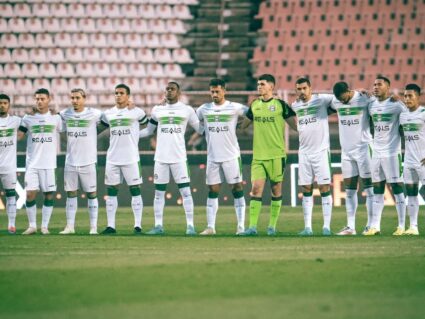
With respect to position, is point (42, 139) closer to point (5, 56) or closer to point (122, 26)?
point (5, 56)

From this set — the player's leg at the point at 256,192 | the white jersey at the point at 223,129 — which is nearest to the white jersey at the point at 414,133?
the player's leg at the point at 256,192

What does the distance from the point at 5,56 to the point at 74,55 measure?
186cm

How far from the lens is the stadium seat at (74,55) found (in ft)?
89.1

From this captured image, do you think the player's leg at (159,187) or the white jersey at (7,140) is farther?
the white jersey at (7,140)

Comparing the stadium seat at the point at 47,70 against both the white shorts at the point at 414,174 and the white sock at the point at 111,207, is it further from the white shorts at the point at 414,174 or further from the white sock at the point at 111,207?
the white shorts at the point at 414,174

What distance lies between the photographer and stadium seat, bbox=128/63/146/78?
1055 inches

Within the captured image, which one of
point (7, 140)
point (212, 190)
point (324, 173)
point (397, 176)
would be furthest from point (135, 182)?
point (397, 176)

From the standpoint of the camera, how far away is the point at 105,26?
27.9m

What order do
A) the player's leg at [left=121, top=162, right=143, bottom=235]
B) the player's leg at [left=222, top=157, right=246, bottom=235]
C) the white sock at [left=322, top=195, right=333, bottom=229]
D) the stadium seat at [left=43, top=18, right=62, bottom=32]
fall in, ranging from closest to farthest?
the white sock at [left=322, top=195, right=333, bottom=229] < the player's leg at [left=222, top=157, right=246, bottom=235] < the player's leg at [left=121, top=162, right=143, bottom=235] < the stadium seat at [left=43, top=18, right=62, bottom=32]

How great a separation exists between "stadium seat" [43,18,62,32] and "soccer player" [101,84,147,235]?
537 inches

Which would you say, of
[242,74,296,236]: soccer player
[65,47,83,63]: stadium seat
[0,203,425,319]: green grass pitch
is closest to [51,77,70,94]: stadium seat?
Result: [65,47,83,63]: stadium seat

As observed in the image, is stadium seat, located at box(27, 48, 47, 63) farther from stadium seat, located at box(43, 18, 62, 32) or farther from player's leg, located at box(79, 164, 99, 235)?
player's leg, located at box(79, 164, 99, 235)

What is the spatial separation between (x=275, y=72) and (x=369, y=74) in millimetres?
2536

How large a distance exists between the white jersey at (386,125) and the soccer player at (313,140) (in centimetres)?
67
